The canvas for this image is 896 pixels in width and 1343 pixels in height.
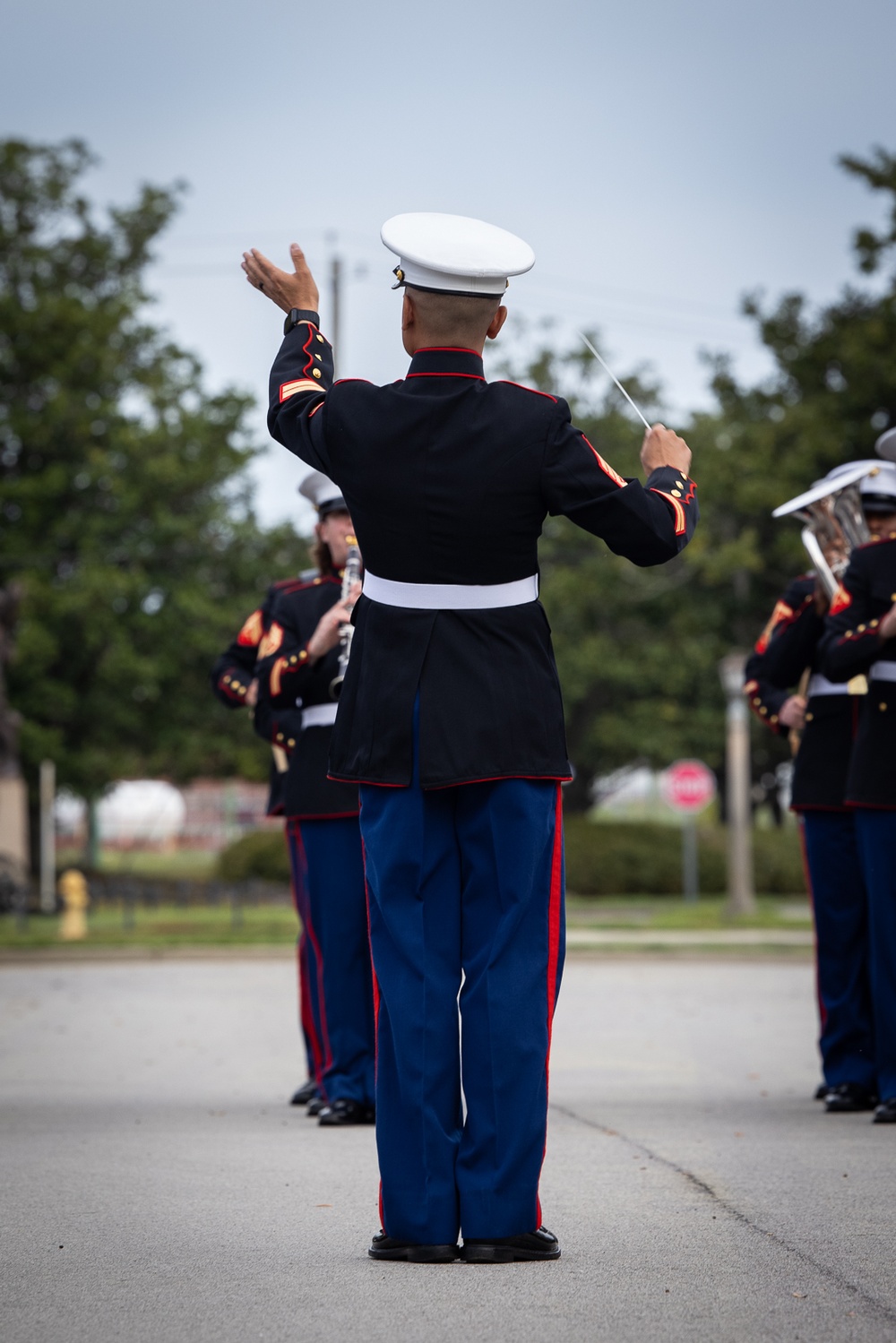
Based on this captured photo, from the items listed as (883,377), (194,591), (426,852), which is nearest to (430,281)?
(426,852)

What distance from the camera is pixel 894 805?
626 centimetres

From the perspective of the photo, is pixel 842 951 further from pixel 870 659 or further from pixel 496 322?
pixel 496 322

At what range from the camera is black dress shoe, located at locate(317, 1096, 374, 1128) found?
6273 mm

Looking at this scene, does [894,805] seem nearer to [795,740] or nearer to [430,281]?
[795,740]

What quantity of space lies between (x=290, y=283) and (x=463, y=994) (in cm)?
171

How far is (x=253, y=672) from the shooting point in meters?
7.86

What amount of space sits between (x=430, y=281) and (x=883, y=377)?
27.6 m

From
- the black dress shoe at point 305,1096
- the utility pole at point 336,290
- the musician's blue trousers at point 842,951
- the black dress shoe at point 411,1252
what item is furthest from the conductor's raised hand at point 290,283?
the utility pole at point 336,290

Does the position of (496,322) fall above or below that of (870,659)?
above

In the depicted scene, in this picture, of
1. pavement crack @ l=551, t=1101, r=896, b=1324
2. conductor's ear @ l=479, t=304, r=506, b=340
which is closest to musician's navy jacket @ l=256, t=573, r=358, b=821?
pavement crack @ l=551, t=1101, r=896, b=1324

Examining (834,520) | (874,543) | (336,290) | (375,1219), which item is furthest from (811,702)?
(336,290)

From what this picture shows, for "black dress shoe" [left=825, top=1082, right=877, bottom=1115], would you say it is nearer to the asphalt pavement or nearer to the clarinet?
the asphalt pavement

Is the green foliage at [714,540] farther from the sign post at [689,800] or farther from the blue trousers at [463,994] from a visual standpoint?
the blue trousers at [463,994]

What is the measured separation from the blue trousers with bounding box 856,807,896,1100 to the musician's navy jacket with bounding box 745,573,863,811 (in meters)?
0.32
